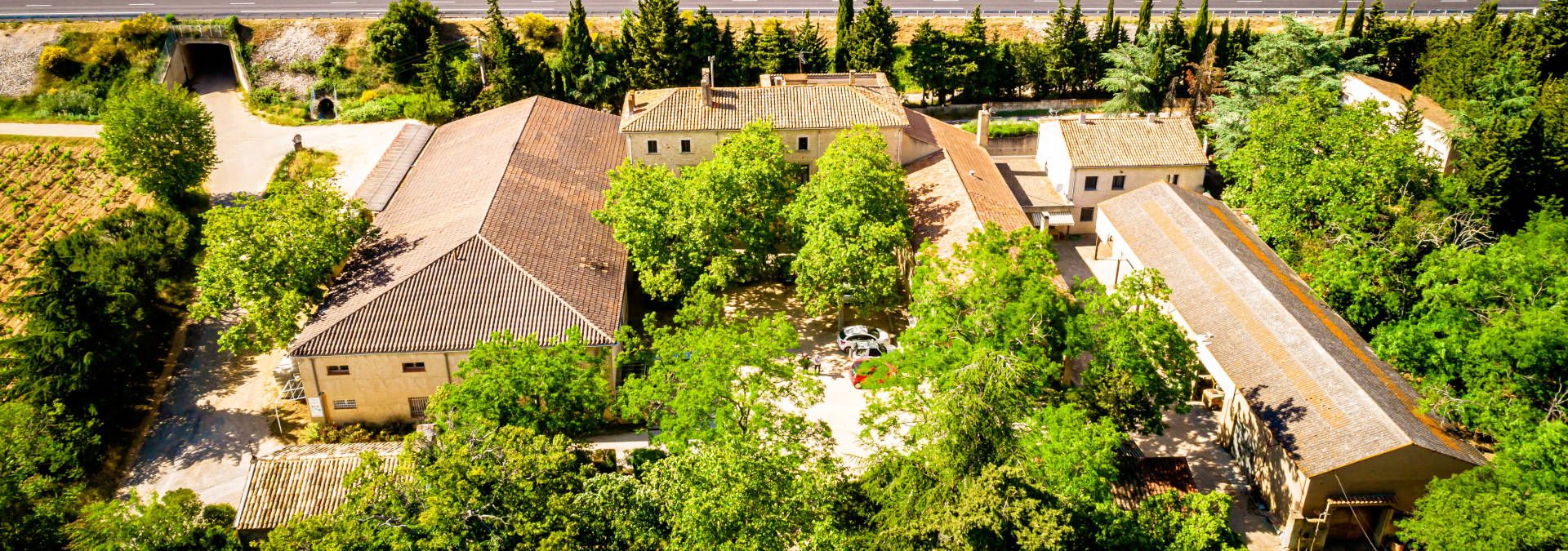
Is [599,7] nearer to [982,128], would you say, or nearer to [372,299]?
[982,128]

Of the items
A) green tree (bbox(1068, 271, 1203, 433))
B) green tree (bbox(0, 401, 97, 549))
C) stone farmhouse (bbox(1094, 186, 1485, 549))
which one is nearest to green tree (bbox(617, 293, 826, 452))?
green tree (bbox(1068, 271, 1203, 433))

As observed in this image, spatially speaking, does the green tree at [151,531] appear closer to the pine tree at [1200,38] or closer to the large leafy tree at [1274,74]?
the large leafy tree at [1274,74]

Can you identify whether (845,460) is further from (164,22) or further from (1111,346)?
(164,22)

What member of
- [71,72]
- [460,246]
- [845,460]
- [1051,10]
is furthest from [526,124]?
[1051,10]

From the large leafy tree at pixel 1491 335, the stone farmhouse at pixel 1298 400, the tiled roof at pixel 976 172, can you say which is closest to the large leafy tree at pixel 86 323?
the tiled roof at pixel 976 172

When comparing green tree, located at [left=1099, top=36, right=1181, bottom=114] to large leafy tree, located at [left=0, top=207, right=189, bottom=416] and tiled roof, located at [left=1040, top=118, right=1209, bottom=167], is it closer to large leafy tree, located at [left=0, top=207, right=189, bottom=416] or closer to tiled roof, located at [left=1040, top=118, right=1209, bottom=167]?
tiled roof, located at [left=1040, top=118, right=1209, bottom=167]
